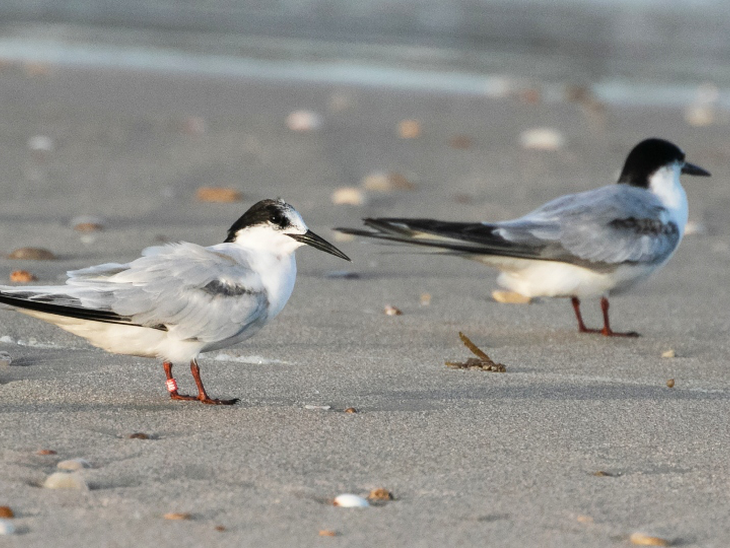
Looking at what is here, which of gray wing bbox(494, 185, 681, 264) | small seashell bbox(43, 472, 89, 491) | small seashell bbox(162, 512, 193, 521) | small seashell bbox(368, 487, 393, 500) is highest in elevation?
gray wing bbox(494, 185, 681, 264)

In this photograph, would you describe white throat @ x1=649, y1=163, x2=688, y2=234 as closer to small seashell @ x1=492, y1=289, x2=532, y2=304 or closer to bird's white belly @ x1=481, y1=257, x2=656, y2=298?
bird's white belly @ x1=481, y1=257, x2=656, y2=298

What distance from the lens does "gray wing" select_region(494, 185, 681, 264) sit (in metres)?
5.43

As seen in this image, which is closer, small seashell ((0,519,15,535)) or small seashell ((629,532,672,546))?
small seashell ((0,519,15,535))

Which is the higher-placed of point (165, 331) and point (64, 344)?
point (165, 331)

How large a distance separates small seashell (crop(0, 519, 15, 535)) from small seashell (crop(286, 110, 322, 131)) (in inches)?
272

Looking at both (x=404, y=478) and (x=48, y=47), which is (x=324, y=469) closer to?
(x=404, y=478)

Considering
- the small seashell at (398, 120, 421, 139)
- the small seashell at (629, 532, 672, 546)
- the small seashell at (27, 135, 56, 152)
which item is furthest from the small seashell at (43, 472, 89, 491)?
the small seashell at (398, 120, 421, 139)

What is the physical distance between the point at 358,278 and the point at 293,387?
1.88 metres

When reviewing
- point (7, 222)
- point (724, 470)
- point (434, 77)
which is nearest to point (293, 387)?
point (724, 470)

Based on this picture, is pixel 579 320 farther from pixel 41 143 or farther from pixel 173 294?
pixel 41 143

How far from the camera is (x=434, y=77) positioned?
12508mm

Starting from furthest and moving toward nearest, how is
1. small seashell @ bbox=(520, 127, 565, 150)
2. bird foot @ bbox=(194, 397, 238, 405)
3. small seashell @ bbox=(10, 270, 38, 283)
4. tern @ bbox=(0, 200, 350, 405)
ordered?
small seashell @ bbox=(520, 127, 565, 150) < small seashell @ bbox=(10, 270, 38, 283) < bird foot @ bbox=(194, 397, 238, 405) < tern @ bbox=(0, 200, 350, 405)

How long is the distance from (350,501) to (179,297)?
1.07 metres

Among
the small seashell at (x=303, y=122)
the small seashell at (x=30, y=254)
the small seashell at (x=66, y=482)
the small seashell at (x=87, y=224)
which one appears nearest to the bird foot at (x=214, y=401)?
the small seashell at (x=66, y=482)
